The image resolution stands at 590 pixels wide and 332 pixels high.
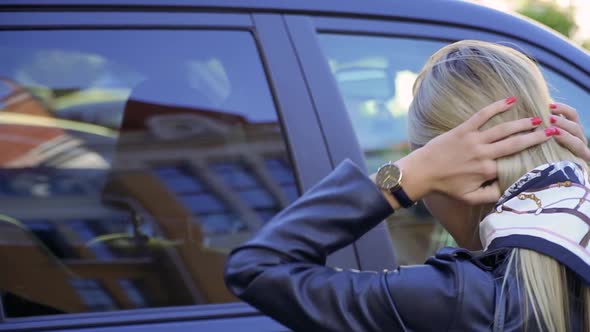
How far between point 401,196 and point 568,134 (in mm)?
269

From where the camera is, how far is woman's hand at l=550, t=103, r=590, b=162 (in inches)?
53.1

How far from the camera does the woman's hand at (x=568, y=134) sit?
135 cm

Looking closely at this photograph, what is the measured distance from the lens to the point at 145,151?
192 centimetres

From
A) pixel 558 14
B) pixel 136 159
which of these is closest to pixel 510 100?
pixel 136 159

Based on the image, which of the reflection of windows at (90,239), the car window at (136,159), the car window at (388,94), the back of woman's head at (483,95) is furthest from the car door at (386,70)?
the reflection of windows at (90,239)

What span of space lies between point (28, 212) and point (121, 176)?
0.67 ft

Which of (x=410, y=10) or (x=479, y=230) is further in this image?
(x=410, y=10)

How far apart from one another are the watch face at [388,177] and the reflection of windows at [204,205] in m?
0.60

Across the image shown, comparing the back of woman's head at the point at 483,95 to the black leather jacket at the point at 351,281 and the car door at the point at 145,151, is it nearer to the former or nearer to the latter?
the black leather jacket at the point at 351,281

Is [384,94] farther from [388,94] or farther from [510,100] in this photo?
[510,100]

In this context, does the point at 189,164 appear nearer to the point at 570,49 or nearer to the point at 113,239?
the point at 113,239

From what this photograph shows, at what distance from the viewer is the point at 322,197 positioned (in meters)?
1.34

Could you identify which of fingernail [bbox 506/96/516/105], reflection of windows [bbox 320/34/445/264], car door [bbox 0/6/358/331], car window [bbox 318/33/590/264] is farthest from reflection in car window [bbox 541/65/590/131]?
fingernail [bbox 506/96/516/105]

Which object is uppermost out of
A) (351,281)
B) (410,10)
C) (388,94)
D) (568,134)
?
(410,10)
